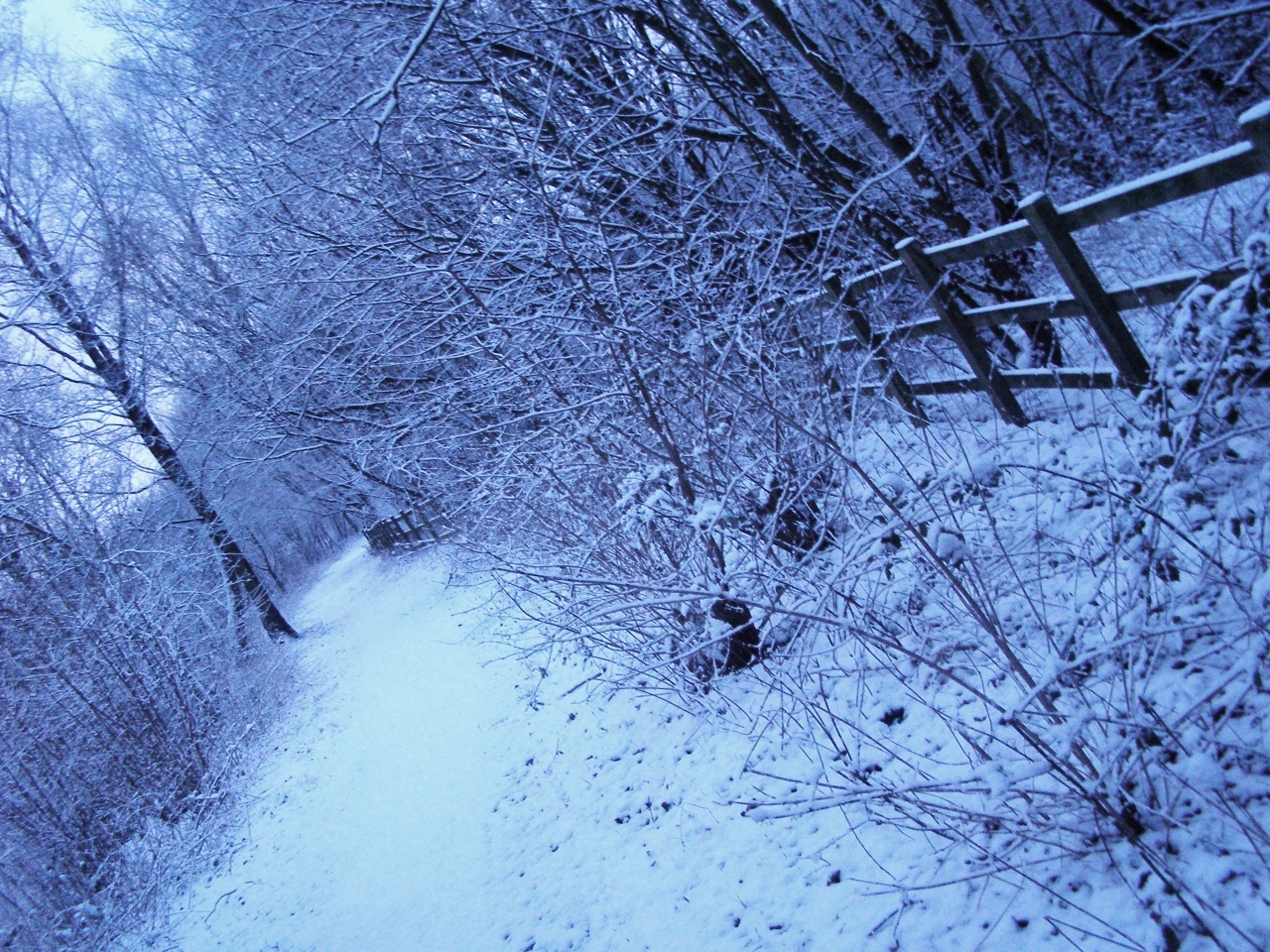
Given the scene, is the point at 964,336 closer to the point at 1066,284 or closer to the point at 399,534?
the point at 1066,284

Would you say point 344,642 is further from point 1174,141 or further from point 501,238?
point 1174,141

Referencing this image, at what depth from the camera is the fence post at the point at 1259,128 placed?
2.79 meters

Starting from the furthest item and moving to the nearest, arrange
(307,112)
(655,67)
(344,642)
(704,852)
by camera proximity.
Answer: (344,642)
(307,112)
(655,67)
(704,852)

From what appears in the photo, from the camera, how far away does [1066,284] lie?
13.9 feet

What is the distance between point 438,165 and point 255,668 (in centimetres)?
1041

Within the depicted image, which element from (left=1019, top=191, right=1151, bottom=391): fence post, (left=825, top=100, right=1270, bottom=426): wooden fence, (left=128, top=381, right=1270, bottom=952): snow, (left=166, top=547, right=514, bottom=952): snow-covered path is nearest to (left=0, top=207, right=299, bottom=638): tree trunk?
(left=166, top=547, right=514, bottom=952): snow-covered path

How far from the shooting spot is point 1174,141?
849cm

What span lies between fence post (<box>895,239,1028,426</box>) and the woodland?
2.8 inches

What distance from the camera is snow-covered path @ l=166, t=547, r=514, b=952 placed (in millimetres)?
5195

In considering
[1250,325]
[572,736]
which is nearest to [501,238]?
[572,736]

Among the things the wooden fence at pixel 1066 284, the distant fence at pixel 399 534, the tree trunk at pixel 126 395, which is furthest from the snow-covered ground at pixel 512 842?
the distant fence at pixel 399 534

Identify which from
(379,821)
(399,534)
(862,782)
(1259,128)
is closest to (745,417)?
(862,782)

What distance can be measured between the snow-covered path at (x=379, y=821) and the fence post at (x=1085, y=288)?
5030mm

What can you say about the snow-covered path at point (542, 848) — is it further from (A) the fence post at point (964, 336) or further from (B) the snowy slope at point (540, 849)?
(A) the fence post at point (964, 336)
